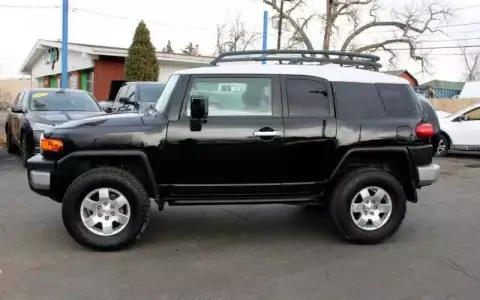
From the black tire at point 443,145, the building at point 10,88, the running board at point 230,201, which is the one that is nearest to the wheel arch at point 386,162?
the running board at point 230,201

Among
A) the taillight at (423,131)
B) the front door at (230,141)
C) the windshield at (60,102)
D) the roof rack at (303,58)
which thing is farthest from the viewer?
the windshield at (60,102)

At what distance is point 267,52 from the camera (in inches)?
232

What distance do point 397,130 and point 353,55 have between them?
115 centimetres

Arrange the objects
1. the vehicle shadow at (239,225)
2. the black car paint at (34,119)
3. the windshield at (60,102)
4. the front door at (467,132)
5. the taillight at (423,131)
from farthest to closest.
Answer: the front door at (467,132) → the windshield at (60,102) → the black car paint at (34,119) → the vehicle shadow at (239,225) → the taillight at (423,131)

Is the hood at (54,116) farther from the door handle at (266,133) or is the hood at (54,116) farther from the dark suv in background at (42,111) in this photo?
the door handle at (266,133)

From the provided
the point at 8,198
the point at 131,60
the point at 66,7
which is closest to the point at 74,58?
the point at 131,60

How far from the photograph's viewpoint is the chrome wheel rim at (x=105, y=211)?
5.09m

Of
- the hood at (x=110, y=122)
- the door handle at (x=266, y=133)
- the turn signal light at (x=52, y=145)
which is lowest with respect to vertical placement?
the turn signal light at (x=52, y=145)

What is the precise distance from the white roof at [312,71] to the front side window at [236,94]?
Answer: 11cm

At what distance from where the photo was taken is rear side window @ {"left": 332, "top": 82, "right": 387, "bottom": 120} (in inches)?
218

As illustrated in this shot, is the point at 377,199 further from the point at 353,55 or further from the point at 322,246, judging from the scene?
the point at 353,55

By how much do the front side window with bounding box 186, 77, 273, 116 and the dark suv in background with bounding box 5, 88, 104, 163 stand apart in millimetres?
5025

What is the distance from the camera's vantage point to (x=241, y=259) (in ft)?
16.4

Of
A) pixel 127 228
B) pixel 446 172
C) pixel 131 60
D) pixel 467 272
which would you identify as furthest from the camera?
pixel 131 60
